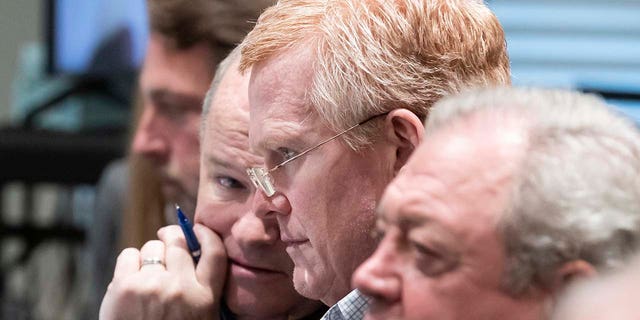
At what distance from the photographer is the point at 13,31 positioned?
747 centimetres

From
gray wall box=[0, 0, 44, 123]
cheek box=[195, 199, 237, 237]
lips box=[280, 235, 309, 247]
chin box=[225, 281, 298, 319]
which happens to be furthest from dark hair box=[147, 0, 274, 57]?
gray wall box=[0, 0, 44, 123]

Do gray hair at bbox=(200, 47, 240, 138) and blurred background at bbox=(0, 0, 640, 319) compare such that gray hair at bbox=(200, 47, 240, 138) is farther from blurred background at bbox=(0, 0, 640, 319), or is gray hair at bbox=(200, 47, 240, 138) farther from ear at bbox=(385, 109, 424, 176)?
blurred background at bbox=(0, 0, 640, 319)

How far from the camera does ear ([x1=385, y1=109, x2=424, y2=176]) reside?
172cm

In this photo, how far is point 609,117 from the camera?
4.51 feet

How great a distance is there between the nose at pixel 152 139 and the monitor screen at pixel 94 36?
2111 millimetres

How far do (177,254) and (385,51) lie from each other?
707mm

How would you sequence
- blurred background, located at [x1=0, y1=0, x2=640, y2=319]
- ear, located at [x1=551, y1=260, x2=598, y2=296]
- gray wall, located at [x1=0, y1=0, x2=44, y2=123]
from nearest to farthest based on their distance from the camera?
1. ear, located at [x1=551, y1=260, x2=598, y2=296]
2. blurred background, located at [x1=0, y1=0, x2=640, y2=319]
3. gray wall, located at [x1=0, y1=0, x2=44, y2=123]

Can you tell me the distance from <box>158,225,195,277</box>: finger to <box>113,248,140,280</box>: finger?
6 centimetres

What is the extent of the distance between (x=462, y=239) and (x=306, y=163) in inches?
19.9

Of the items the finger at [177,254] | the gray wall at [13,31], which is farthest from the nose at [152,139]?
the gray wall at [13,31]

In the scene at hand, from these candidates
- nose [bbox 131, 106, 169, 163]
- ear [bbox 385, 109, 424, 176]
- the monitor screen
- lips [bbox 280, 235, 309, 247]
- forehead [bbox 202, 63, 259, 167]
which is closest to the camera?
ear [bbox 385, 109, 424, 176]

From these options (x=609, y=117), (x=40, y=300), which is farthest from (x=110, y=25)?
(x=609, y=117)

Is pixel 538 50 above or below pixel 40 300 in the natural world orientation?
above

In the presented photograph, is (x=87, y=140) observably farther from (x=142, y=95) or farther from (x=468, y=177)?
(x=468, y=177)
